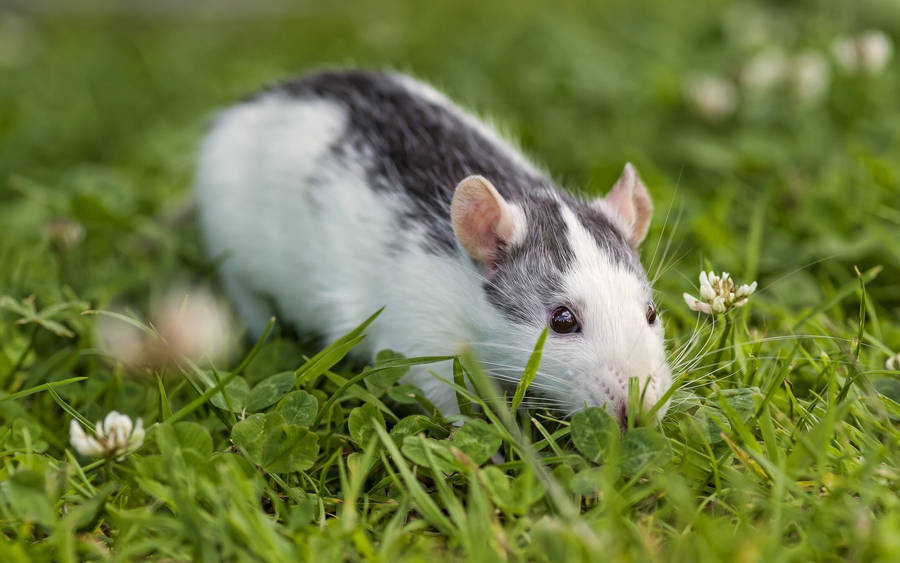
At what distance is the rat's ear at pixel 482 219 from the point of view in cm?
335

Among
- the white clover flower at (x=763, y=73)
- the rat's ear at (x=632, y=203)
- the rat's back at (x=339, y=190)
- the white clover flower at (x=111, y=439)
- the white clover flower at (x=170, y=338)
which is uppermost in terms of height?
the white clover flower at (x=763, y=73)

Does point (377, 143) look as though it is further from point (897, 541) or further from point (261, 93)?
point (897, 541)

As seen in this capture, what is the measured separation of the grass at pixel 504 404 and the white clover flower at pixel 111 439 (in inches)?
3.4

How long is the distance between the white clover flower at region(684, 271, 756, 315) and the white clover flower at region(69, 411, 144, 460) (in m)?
2.04

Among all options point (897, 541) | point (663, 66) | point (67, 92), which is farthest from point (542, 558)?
point (67, 92)

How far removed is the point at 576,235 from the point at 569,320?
16.1 inches

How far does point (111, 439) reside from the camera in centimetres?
280

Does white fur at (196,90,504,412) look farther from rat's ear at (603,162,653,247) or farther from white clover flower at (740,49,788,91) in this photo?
white clover flower at (740,49,788,91)

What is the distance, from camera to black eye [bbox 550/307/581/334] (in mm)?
3191

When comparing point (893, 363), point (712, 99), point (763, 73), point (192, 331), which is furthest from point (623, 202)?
point (763, 73)

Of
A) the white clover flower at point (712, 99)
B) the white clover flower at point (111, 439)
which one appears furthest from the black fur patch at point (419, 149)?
the white clover flower at point (712, 99)

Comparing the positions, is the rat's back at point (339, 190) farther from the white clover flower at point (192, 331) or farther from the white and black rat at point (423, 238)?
the white clover flower at point (192, 331)

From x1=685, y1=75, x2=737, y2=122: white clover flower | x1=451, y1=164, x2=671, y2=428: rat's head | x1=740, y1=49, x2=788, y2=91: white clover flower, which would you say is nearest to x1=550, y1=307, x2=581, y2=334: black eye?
x1=451, y1=164, x2=671, y2=428: rat's head

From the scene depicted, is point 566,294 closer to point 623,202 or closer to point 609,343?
point 609,343
